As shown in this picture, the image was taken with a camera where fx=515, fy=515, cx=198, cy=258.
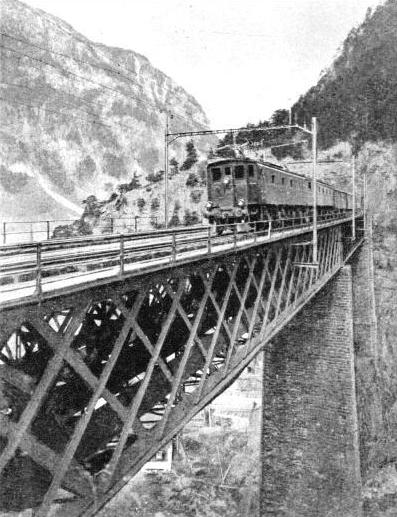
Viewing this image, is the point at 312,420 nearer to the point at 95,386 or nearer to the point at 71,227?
the point at 95,386

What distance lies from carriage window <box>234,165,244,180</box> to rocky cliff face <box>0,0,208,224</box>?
70898 mm

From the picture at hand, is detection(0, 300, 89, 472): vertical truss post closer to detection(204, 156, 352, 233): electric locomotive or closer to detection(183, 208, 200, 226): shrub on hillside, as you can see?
detection(204, 156, 352, 233): electric locomotive

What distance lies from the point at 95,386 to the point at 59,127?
116198 millimetres

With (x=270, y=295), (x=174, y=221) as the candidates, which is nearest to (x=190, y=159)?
(x=174, y=221)

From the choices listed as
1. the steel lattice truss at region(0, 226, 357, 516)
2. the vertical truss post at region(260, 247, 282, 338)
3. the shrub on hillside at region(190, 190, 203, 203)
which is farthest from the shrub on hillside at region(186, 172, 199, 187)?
the steel lattice truss at region(0, 226, 357, 516)

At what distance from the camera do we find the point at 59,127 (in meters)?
114

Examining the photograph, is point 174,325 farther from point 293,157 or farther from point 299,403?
point 293,157

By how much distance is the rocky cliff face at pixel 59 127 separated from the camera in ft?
319

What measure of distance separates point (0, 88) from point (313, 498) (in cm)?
9714

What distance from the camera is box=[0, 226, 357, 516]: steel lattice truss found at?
219 inches

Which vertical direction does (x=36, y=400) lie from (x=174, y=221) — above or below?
below

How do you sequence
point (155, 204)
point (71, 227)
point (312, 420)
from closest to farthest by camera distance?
1. point (312, 420)
2. point (71, 227)
3. point (155, 204)

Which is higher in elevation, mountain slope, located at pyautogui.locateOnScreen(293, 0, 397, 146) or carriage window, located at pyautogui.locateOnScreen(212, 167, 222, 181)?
mountain slope, located at pyautogui.locateOnScreen(293, 0, 397, 146)

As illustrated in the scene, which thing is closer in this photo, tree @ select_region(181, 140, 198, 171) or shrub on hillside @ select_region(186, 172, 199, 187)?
shrub on hillside @ select_region(186, 172, 199, 187)
